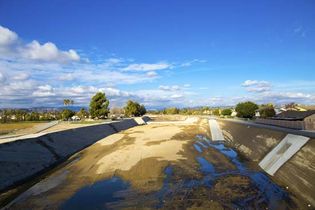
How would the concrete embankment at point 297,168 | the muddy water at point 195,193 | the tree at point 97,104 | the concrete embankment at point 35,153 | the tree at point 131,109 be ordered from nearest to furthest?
the muddy water at point 195,193
the concrete embankment at point 297,168
the concrete embankment at point 35,153
the tree at point 97,104
the tree at point 131,109

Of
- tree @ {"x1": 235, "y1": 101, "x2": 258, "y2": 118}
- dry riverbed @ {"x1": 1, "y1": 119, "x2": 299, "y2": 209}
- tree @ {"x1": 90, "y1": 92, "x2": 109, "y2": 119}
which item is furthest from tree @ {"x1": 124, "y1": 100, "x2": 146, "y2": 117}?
dry riverbed @ {"x1": 1, "y1": 119, "x2": 299, "y2": 209}

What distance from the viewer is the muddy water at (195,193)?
14969 millimetres

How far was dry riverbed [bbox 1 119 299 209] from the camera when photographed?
605 inches

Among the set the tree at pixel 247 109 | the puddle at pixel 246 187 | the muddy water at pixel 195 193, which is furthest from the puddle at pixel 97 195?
the tree at pixel 247 109

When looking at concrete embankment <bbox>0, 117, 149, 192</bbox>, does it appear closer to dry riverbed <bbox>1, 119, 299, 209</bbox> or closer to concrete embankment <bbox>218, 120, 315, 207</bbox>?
dry riverbed <bbox>1, 119, 299, 209</bbox>

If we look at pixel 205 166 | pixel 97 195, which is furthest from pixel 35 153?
pixel 205 166

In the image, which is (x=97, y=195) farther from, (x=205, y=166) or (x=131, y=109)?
(x=131, y=109)

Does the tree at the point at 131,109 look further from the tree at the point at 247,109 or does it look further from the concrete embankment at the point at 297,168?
the concrete embankment at the point at 297,168

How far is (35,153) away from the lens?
27.1 metres

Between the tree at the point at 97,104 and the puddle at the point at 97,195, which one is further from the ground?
the tree at the point at 97,104

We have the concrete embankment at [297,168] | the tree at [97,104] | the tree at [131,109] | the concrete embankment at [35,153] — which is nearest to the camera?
the concrete embankment at [297,168]

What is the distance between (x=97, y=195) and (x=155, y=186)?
13.0ft

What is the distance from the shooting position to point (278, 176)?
65.8 feet

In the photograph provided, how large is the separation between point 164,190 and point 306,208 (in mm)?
8172
